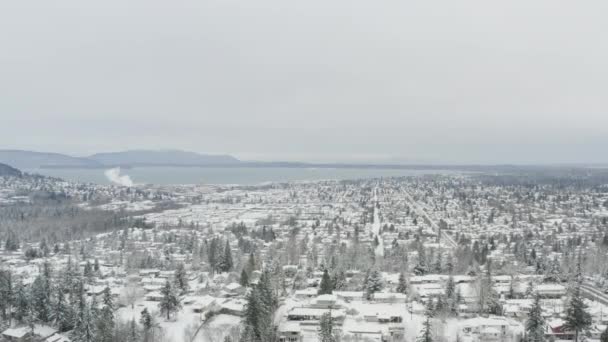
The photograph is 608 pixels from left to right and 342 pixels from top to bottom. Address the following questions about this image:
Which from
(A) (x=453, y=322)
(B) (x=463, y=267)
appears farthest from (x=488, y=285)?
(B) (x=463, y=267)

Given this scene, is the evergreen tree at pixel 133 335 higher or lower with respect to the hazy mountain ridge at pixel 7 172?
lower

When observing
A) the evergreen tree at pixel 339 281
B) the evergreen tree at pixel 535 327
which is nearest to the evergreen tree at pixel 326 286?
the evergreen tree at pixel 339 281

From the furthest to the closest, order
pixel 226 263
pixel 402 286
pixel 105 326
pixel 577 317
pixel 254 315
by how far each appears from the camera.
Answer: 1. pixel 226 263
2. pixel 402 286
3. pixel 254 315
4. pixel 577 317
5. pixel 105 326

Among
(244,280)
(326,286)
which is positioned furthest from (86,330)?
(326,286)

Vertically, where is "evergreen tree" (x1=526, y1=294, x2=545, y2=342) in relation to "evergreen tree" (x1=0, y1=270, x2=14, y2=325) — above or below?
above

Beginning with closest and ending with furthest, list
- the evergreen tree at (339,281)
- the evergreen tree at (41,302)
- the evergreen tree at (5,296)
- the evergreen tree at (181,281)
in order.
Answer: the evergreen tree at (41,302)
the evergreen tree at (5,296)
the evergreen tree at (181,281)
the evergreen tree at (339,281)

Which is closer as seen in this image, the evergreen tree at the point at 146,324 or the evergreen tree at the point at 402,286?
the evergreen tree at the point at 146,324

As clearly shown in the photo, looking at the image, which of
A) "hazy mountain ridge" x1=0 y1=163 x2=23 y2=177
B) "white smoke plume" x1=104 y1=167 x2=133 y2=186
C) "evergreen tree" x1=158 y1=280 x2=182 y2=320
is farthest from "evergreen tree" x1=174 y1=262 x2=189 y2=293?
"hazy mountain ridge" x1=0 y1=163 x2=23 y2=177

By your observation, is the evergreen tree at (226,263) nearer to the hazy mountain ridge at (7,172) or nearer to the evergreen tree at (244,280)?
the evergreen tree at (244,280)

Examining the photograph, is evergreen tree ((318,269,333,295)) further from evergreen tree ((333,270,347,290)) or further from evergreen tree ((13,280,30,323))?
evergreen tree ((13,280,30,323))

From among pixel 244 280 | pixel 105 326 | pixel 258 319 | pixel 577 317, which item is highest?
pixel 577 317

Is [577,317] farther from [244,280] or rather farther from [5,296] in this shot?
[5,296]

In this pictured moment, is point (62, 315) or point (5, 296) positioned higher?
point (5, 296)
